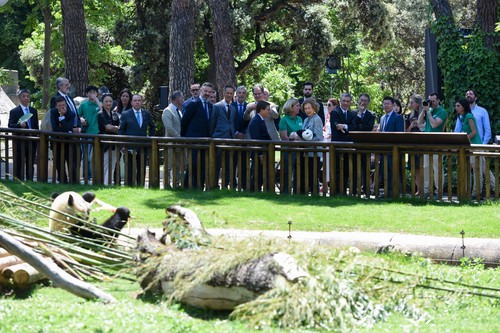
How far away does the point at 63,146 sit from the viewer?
1858 centimetres

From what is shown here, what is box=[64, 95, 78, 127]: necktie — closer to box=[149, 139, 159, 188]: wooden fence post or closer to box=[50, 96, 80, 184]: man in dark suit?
box=[50, 96, 80, 184]: man in dark suit

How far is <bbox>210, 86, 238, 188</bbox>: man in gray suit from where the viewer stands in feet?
58.3

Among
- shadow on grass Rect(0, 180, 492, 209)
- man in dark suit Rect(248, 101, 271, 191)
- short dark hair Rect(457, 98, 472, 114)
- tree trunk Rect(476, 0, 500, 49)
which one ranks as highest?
tree trunk Rect(476, 0, 500, 49)

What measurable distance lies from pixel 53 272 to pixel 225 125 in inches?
378

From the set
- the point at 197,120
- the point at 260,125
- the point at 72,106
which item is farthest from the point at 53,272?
the point at 72,106

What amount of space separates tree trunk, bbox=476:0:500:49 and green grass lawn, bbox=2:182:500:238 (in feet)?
20.4

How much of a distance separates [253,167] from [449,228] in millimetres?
4828

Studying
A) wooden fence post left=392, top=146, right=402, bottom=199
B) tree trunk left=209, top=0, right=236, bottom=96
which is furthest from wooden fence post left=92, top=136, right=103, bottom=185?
tree trunk left=209, top=0, right=236, bottom=96

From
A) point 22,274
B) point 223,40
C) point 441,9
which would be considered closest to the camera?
point 22,274

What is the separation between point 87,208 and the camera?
429 inches

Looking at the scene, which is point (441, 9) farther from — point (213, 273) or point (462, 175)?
point (213, 273)

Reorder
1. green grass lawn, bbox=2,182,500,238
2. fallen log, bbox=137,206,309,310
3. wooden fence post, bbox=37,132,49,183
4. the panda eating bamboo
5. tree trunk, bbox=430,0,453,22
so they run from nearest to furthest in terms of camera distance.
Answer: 1. fallen log, bbox=137,206,309,310
2. the panda eating bamboo
3. green grass lawn, bbox=2,182,500,238
4. wooden fence post, bbox=37,132,49,183
5. tree trunk, bbox=430,0,453,22

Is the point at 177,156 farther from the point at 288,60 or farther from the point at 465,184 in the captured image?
the point at 288,60

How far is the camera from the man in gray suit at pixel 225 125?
17.8m
